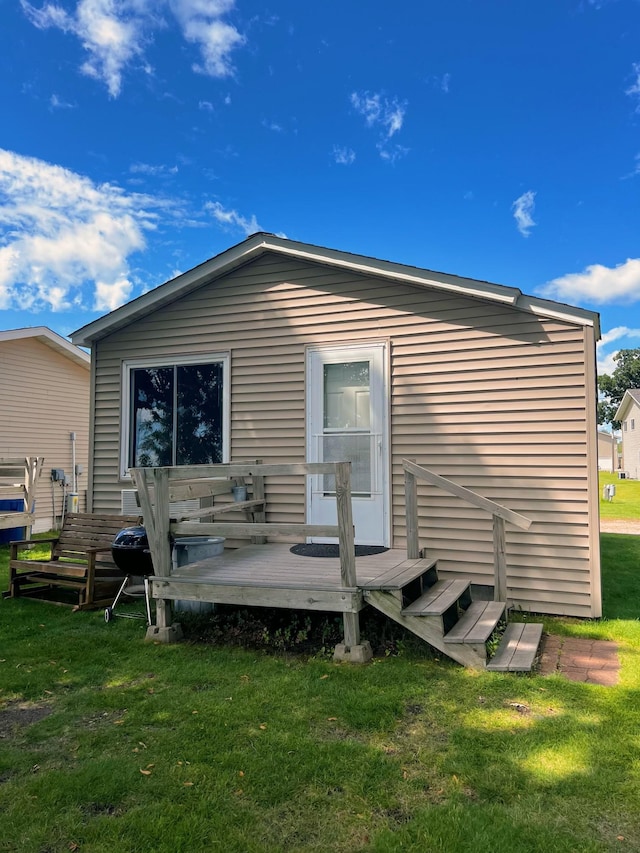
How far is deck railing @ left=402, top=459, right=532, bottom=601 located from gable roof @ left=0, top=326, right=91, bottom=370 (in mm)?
8504

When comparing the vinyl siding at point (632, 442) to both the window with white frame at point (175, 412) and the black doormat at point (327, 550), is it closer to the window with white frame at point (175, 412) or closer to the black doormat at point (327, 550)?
the black doormat at point (327, 550)

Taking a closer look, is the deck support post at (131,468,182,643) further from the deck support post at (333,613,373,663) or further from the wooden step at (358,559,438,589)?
the wooden step at (358,559,438,589)

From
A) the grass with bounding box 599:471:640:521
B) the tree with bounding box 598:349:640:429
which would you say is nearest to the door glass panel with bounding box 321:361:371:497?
the grass with bounding box 599:471:640:521

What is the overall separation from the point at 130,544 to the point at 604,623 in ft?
14.1

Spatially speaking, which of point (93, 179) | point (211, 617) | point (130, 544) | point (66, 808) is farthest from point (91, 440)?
point (93, 179)

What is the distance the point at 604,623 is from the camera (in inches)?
184

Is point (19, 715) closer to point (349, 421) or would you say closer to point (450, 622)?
point (450, 622)

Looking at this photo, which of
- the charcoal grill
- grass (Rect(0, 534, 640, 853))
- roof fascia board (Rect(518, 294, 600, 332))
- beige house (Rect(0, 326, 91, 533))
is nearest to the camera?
grass (Rect(0, 534, 640, 853))

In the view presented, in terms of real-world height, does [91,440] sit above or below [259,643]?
Result: above

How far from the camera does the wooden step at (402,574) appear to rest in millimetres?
3873

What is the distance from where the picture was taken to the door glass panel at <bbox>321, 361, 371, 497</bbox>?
5.66 m

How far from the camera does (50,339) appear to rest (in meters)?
11.6

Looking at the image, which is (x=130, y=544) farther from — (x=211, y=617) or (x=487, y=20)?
(x=487, y=20)

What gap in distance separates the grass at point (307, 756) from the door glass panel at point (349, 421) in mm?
2112
